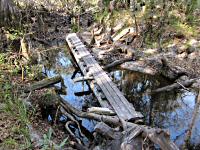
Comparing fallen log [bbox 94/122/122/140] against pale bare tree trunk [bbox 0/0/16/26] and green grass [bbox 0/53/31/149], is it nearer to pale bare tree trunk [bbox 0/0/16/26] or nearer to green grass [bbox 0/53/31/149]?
green grass [bbox 0/53/31/149]

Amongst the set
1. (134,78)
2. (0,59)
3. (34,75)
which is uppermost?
(0,59)

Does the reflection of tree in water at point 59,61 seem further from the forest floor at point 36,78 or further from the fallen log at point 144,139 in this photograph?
the fallen log at point 144,139

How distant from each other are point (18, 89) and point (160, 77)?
6.09m

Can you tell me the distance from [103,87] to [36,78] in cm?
241

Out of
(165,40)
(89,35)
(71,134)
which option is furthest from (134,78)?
(89,35)

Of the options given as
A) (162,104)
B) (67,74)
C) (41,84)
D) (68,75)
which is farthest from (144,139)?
(67,74)

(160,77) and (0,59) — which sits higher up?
(0,59)

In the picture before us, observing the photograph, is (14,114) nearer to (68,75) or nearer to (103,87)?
(103,87)

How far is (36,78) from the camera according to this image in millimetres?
11289

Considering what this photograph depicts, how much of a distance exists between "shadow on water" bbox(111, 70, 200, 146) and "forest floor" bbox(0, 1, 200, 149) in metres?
1.36

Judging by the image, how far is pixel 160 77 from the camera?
13.0 m

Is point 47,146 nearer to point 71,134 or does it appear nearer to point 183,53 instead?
Answer: point 71,134

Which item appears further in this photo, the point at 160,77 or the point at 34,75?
the point at 160,77

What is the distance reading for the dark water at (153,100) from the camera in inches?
369
